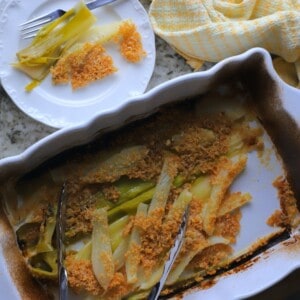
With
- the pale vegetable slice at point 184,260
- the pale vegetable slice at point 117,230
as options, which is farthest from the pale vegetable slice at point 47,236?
the pale vegetable slice at point 184,260

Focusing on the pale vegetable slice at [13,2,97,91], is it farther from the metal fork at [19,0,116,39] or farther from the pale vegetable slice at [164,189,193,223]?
the pale vegetable slice at [164,189,193,223]

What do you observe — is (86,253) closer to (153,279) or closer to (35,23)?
(153,279)

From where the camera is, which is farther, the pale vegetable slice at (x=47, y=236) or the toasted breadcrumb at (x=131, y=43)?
the toasted breadcrumb at (x=131, y=43)

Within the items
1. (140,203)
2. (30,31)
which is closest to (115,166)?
(140,203)

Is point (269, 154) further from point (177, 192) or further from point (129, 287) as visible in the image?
point (129, 287)

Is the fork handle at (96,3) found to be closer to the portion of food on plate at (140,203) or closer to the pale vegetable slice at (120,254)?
the portion of food on plate at (140,203)

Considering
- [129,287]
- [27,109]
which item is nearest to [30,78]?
[27,109]

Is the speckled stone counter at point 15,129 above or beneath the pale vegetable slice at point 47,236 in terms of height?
above
